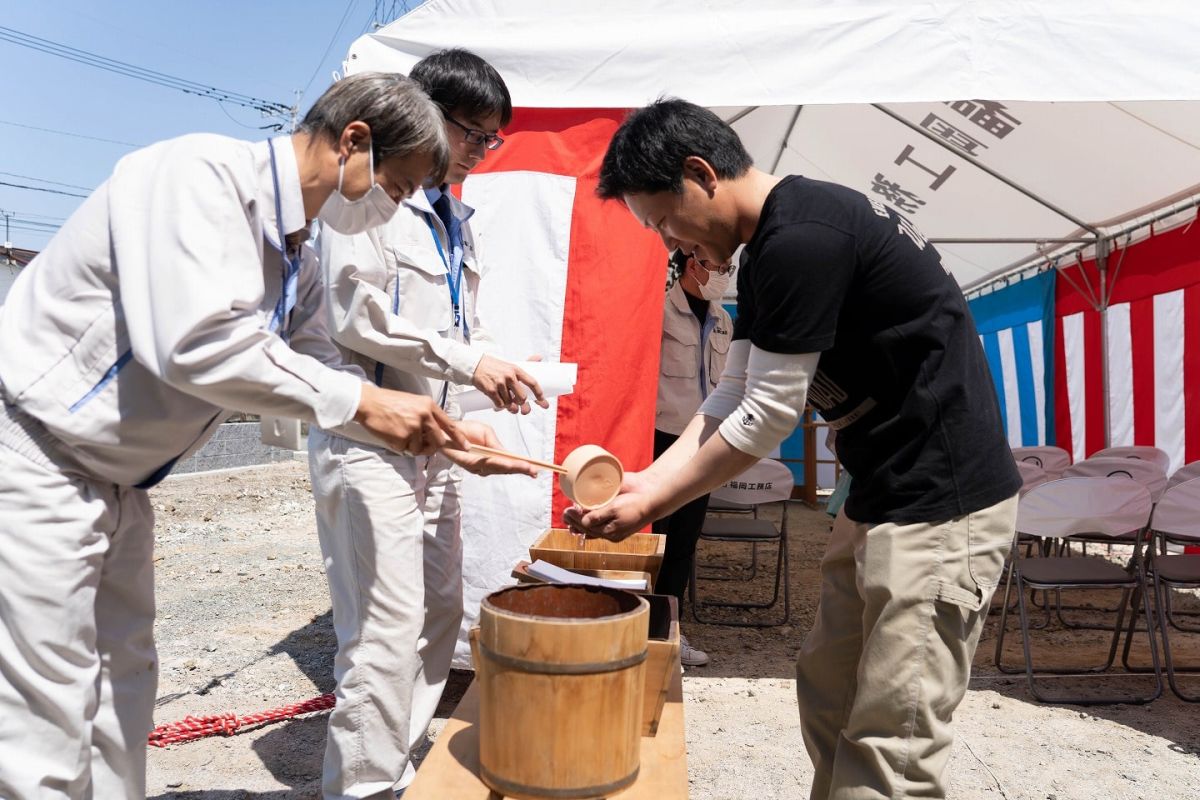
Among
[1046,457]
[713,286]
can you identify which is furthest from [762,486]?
[1046,457]

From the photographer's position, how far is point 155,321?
4.04 ft

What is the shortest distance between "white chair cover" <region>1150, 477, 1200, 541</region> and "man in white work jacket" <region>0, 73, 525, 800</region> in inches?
128

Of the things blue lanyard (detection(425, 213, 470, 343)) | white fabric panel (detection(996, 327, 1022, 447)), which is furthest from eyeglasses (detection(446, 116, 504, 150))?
white fabric panel (detection(996, 327, 1022, 447))

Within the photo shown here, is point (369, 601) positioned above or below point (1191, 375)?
below

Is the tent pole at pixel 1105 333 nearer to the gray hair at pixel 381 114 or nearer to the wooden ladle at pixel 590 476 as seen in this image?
the wooden ladle at pixel 590 476

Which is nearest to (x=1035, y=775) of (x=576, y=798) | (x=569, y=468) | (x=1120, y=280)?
(x=569, y=468)

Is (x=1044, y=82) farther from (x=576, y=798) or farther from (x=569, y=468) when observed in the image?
(x=576, y=798)

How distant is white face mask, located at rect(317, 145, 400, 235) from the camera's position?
155cm

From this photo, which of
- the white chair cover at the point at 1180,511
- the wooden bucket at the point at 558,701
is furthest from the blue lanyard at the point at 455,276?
the white chair cover at the point at 1180,511

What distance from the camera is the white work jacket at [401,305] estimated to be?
207 cm

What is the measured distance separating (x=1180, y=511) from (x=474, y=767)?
10.6 feet

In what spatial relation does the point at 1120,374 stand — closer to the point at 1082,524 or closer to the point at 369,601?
the point at 1082,524

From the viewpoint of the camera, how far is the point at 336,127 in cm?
151

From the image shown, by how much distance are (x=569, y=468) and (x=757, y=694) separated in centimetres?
197
